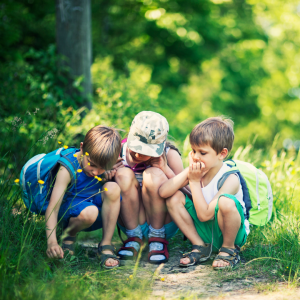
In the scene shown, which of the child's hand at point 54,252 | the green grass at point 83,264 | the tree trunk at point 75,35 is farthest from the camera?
the tree trunk at point 75,35

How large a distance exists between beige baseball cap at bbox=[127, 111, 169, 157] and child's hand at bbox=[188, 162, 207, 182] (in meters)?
0.28

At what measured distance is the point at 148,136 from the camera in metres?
2.50

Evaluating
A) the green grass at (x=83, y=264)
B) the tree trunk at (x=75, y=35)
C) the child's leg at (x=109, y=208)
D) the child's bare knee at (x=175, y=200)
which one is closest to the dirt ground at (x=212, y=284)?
the green grass at (x=83, y=264)

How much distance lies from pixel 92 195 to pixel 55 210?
282 mm

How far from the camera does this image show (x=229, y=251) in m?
2.39

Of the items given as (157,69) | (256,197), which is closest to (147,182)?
(256,197)

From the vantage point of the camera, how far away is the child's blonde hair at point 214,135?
7.94 ft

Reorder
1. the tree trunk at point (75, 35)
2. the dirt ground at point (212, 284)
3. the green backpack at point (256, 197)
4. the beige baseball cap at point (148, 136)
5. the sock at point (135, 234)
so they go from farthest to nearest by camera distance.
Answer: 1. the tree trunk at point (75, 35)
2. the green backpack at point (256, 197)
3. the sock at point (135, 234)
4. the beige baseball cap at point (148, 136)
5. the dirt ground at point (212, 284)

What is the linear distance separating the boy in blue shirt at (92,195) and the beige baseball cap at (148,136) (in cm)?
15

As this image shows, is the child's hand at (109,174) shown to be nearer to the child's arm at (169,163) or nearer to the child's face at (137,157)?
the child's face at (137,157)

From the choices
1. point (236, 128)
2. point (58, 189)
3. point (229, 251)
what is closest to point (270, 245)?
point (229, 251)

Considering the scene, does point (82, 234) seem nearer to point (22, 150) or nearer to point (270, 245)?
point (22, 150)

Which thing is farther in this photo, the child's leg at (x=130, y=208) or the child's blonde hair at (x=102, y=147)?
the child's leg at (x=130, y=208)

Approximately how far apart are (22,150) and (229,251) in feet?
8.95
